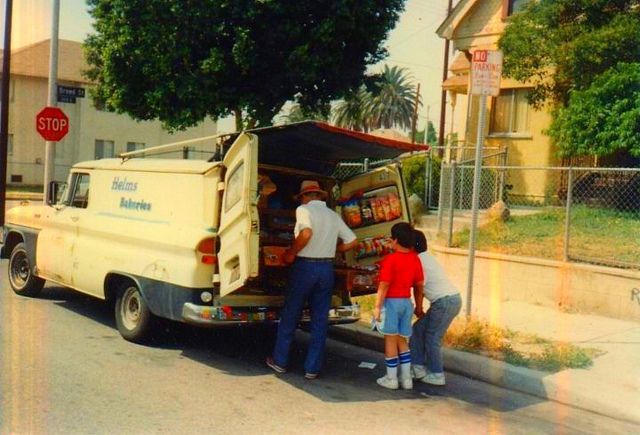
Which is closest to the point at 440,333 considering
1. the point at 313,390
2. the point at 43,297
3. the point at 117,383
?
the point at 313,390

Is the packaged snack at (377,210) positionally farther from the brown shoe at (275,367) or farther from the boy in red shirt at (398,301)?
the brown shoe at (275,367)

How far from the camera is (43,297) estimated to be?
9516 millimetres

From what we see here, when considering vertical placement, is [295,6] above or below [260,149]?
above

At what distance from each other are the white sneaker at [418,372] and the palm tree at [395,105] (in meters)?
75.8

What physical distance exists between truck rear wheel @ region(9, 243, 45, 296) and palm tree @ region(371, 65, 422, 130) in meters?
73.2

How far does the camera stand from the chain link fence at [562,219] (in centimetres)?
996

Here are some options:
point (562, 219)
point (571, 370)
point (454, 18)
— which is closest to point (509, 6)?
point (454, 18)

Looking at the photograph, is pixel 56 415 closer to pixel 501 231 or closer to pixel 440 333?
pixel 440 333

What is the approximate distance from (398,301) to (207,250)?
1.82 metres

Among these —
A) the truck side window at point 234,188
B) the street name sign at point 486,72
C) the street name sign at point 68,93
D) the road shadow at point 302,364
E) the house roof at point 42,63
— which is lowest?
the road shadow at point 302,364

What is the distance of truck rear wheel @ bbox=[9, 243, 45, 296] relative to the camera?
926 centimetres

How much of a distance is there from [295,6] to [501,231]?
8.49 m

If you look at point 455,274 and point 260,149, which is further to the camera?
point 455,274

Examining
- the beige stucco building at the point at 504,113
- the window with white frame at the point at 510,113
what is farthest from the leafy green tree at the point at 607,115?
the window with white frame at the point at 510,113
